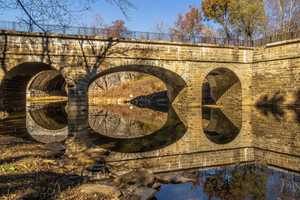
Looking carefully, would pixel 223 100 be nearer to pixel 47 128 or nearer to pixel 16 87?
pixel 47 128

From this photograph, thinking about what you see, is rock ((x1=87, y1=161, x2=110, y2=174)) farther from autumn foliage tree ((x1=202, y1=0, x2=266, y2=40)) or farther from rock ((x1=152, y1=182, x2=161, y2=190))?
autumn foliage tree ((x1=202, y1=0, x2=266, y2=40))

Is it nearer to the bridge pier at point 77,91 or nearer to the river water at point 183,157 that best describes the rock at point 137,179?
the river water at point 183,157

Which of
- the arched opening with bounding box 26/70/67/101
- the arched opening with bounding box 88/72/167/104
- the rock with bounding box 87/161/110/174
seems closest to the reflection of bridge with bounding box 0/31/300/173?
the rock with bounding box 87/161/110/174

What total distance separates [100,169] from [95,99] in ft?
96.0

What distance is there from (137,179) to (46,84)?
111 feet

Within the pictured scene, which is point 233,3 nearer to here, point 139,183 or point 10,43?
point 10,43

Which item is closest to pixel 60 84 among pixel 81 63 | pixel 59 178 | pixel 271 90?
pixel 81 63

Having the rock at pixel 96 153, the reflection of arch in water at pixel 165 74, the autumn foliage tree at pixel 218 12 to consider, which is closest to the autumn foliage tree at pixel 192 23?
the autumn foliage tree at pixel 218 12

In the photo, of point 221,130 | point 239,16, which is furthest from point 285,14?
point 221,130

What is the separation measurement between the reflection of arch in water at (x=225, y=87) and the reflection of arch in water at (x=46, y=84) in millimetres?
16416

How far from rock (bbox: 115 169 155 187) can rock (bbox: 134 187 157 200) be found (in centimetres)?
30

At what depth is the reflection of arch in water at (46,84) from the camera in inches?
1325

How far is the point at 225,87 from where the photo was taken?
88.6ft

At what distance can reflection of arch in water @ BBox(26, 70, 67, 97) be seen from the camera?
33653 millimetres
